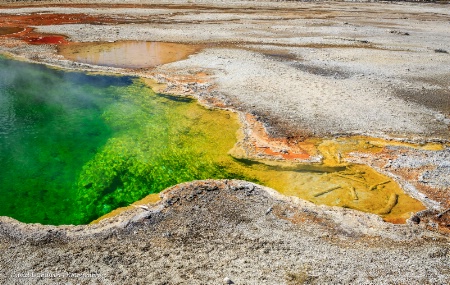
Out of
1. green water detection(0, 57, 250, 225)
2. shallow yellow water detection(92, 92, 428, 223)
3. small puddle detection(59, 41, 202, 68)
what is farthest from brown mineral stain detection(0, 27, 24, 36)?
shallow yellow water detection(92, 92, 428, 223)

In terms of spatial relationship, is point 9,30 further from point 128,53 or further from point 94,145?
point 94,145

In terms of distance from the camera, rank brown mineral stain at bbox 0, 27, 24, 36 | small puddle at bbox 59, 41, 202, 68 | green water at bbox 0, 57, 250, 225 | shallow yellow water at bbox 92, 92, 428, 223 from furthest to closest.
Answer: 1. brown mineral stain at bbox 0, 27, 24, 36
2. small puddle at bbox 59, 41, 202, 68
3. green water at bbox 0, 57, 250, 225
4. shallow yellow water at bbox 92, 92, 428, 223

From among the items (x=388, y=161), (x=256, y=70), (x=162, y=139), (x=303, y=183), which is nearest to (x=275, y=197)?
(x=303, y=183)

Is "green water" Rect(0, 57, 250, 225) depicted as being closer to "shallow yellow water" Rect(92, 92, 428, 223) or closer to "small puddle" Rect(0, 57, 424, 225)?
"small puddle" Rect(0, 57, 424, 225)

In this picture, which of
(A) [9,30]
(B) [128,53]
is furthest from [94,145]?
(A) [9,30]

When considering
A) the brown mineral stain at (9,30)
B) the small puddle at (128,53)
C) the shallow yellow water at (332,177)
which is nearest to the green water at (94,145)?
the shallow yellow water at (332,177)
